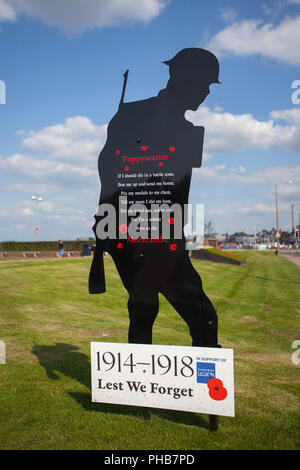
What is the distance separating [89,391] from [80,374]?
63 cm

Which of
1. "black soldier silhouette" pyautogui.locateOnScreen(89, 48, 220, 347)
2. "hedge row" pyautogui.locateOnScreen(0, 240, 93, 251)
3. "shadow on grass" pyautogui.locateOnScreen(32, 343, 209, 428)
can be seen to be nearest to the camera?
"shadow on grass" pyautogui.locateOnScreen(32, 343, 209, 428)

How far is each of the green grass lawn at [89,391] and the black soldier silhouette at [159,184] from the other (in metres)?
0.99

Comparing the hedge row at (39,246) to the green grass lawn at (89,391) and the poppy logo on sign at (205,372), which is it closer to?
the green grass lawn at (89,391)

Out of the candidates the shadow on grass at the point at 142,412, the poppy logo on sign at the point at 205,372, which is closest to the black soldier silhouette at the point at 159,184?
the poppy logo on sign at the point at 205,372

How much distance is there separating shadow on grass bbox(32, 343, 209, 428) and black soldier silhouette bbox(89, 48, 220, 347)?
2.81ft

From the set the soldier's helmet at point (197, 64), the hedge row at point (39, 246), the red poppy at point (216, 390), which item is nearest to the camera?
the red poppy at point (216, 390)

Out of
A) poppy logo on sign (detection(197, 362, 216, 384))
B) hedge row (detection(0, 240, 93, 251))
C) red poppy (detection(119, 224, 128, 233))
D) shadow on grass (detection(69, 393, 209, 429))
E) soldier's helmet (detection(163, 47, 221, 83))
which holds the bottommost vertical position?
shadow on grass (detection(69, 393, 209, 429))

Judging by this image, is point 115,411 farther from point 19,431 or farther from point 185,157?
point 185,157

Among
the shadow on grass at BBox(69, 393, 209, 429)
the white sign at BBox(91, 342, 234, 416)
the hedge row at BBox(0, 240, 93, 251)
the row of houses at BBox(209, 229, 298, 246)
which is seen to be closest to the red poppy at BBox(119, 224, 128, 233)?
the white sign at BBox(91, 342, 234, 416)

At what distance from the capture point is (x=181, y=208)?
4660mm

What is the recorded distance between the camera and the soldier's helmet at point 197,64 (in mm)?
4781

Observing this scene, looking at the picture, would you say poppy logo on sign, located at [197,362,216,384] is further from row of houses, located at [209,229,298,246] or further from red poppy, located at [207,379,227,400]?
row of houses, located at [209,229,298,246]

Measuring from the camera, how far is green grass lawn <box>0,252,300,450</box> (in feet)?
12.5
